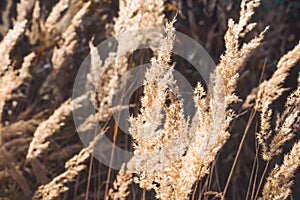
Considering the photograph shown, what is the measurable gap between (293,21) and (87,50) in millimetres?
1336

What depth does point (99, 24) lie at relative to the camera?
297 centimetres

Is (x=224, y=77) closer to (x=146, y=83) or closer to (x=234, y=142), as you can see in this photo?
(x=146, y=83)

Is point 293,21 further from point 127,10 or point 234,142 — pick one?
point 127,10

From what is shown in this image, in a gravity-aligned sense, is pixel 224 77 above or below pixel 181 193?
above

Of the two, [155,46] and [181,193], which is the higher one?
[155,46]

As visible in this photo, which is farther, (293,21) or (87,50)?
(293,21)

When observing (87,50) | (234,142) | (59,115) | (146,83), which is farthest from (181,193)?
(87,50)

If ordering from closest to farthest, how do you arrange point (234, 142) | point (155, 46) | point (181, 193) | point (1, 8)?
point (181, 193) → point (155, 46) → point (234, 142) → point (1, 8)

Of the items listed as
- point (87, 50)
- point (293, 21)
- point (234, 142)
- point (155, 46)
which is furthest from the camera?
point (293, 21)

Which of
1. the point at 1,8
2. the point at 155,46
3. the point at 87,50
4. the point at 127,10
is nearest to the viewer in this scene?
the point at 127,10

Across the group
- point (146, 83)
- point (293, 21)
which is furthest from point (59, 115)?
point (293, 21)

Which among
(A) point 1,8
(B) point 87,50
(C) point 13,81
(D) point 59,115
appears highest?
(A) point 1,8

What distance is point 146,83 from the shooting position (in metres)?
1.23

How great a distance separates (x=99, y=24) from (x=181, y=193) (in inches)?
74.7
